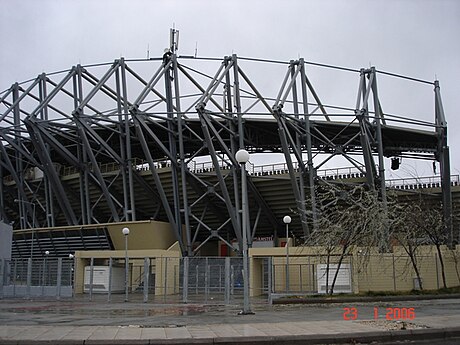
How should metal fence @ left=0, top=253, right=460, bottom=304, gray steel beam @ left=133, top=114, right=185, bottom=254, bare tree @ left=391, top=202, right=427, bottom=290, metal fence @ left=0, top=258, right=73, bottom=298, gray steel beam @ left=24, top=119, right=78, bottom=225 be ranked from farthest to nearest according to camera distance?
1. gray steel beam @ left=24, top=119, right=78, bottom=225
2. gray steel beam @ left=133, top=114, right=185, bottom=254
3. metal fence @ left=0, top=258, right=73, bottom=298
4. metal fence @ left=0, top=253, right=460, bottom=304
5. bare tree @ left=391, top=202, right=427, bottom=290

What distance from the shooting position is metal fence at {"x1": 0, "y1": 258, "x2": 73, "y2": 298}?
32.9 m

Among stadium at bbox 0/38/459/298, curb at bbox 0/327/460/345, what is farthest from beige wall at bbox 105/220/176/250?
curb at bbox 0/327/460/345

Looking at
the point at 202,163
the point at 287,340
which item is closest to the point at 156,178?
the point at 202,163

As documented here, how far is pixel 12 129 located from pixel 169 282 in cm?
2787

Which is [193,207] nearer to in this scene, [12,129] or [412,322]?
[12,129]

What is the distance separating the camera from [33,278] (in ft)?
110

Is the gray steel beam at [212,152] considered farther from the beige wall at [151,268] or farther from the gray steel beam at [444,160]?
the gray steel beam at [444,160]

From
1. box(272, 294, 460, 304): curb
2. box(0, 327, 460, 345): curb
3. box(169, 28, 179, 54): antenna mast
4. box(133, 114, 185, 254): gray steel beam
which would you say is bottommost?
box(272, 294, 460, 304): curb

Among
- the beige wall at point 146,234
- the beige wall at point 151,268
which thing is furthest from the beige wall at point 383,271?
the beige wall at point 146,234

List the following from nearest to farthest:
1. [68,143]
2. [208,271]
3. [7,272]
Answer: [208,271] < [7,272] < [68,143]

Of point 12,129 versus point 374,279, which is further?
point 12,129

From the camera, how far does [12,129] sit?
53.5 metres

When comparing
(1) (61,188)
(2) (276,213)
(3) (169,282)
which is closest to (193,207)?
(2) (276,213)

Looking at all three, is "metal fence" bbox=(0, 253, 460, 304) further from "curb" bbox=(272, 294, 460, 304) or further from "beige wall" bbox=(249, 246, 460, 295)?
"curb" bbox=(272, 294, 460, 304)
